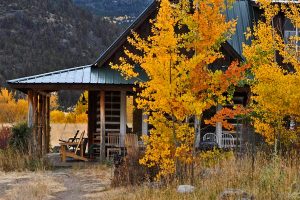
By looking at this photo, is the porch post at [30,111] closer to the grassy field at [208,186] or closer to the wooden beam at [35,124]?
the wooden beam at [35,124]

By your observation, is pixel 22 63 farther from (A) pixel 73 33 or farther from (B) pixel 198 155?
(B) pixel 198 155

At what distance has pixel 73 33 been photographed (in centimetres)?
9469

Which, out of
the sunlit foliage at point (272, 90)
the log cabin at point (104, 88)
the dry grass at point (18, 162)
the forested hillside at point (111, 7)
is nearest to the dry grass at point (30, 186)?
the dry grass at point (18, 162)

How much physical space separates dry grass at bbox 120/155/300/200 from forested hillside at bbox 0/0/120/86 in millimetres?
59571

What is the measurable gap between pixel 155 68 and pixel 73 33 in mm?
84820

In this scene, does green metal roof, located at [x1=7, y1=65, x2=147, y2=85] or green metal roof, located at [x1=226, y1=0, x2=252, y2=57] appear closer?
green metal roof, located at [x1=7, y1=65, x2=147, y2=85]

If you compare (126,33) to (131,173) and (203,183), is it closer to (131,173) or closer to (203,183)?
(131,173)

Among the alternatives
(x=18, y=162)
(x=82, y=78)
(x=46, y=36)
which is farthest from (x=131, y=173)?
(x=46, y=36)

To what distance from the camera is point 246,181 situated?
1120 cm

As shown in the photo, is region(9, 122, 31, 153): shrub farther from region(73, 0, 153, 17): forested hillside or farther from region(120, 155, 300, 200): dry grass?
region(73, 0, 153, 17): forested hillside

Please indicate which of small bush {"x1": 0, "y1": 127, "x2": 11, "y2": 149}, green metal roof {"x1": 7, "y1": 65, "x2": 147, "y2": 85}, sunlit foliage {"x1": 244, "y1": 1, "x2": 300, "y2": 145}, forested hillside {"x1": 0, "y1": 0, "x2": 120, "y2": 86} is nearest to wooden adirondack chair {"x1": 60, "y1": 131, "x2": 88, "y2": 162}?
small bush {"x1": 0, "y1": 127, "x2": 11, "y2": 149}

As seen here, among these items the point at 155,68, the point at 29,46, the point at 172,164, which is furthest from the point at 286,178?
the point at 29,46

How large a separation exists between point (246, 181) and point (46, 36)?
8067 centimetres

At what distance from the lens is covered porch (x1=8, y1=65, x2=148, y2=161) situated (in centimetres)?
1849
